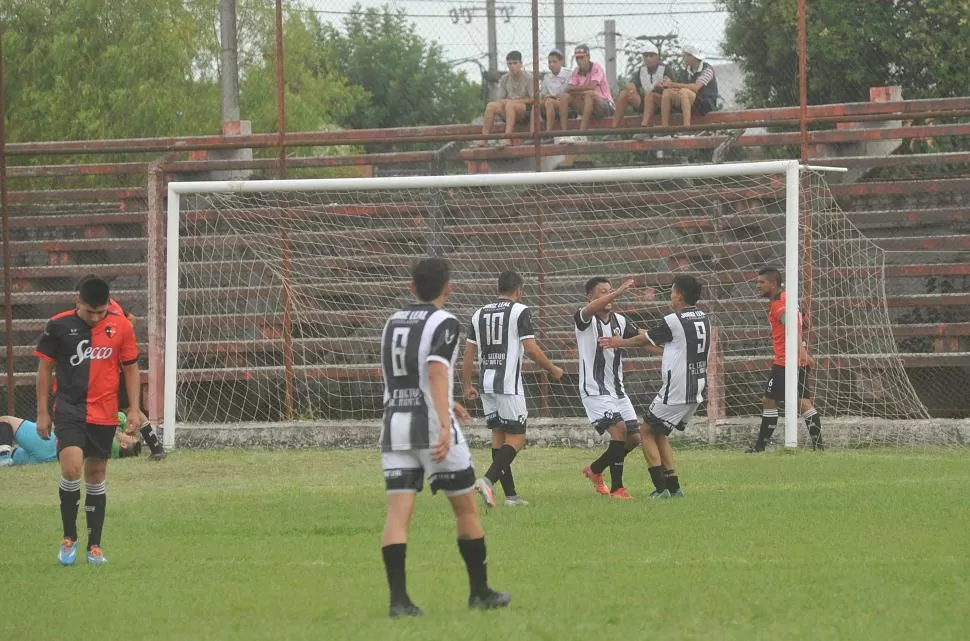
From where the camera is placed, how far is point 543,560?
8852mm

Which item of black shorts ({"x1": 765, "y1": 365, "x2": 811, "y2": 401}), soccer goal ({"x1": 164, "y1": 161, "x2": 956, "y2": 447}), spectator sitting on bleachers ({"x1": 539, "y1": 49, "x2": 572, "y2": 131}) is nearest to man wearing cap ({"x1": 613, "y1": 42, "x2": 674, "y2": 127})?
spectator sitting on bleachers ({"x1": 539, "y1": 49, "x2": 572, "y2": 131})

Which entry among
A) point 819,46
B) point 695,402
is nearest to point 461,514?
point 695,402

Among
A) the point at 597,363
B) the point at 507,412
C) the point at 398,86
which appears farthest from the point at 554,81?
the point at 398,86

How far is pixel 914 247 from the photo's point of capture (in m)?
18.0

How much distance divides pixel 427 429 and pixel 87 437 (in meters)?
3.20

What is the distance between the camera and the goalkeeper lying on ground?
51.8 ft

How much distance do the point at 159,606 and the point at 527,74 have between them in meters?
12.6

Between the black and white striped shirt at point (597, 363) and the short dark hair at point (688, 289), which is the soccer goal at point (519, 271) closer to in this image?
the black and white striped shirt at point (597, 363)

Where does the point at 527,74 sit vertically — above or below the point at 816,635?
above

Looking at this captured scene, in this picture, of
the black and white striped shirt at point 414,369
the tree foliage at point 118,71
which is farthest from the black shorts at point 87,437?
the tree foliage at point 118,71

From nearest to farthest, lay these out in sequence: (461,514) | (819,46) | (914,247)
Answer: (461,514) < (914,247) < (819,46)

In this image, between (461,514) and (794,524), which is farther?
(794,524)

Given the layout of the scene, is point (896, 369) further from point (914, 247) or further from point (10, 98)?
point (10, 98)

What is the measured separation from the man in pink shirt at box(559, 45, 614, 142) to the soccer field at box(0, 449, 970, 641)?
6303 mm
